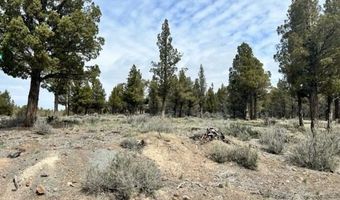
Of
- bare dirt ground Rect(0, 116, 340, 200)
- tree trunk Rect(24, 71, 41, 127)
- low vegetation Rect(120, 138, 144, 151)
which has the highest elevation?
tree trunk Rect(24, 71, 41, 127)

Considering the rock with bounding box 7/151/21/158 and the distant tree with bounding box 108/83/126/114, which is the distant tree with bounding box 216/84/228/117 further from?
the rock with bounding box 7/151/21/158

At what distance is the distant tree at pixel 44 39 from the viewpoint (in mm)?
18516

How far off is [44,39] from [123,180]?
480 inches

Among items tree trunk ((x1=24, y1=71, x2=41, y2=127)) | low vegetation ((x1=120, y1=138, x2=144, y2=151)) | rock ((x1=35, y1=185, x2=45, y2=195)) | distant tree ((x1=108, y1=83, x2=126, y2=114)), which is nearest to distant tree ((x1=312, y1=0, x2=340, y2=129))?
low vegetation ((x1=120, y1=138, x2=144, y2=151))

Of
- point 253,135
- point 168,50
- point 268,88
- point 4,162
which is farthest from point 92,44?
point 268,88

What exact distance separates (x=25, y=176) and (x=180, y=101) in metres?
57.5

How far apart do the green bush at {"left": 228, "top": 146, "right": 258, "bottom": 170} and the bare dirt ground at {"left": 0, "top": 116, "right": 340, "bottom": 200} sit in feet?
0.79

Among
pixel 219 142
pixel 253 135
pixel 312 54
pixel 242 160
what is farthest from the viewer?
pixel 312 54

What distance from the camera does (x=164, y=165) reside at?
11.0 metres

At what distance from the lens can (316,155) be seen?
12453 mm

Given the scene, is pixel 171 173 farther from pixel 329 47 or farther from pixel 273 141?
pixel 329 47

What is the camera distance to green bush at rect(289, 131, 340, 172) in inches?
480

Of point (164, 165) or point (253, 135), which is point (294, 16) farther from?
point (164, 165)

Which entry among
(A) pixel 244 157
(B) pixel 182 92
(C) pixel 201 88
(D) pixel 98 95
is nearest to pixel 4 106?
(D) pixel 98 95
